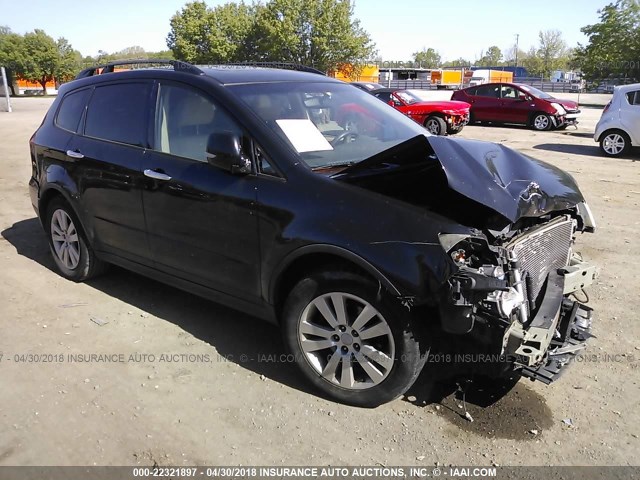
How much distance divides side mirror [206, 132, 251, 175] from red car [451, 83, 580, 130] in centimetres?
1736

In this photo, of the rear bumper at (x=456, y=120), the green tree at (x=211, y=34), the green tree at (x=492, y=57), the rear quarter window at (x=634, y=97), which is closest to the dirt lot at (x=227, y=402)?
the rear quarter window at (x=634, y=97)

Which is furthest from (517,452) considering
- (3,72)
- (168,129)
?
(3,72)

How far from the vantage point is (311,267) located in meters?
3.23

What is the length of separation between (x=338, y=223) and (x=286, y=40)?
170 ft

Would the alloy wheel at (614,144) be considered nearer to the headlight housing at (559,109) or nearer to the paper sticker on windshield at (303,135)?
the headlight housing at (559,109)

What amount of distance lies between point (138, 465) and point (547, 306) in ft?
7.70

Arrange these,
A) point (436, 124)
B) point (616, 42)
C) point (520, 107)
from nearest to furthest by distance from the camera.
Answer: point (436, 124) < point (520, 107) < point (616, 42)

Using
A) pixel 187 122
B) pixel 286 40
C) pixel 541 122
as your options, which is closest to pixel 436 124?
pixel 541 122

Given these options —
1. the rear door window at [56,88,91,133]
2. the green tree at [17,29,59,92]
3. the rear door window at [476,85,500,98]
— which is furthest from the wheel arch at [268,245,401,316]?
the green tree at [17,29,59,92]

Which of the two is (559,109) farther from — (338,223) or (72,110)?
(338,223)

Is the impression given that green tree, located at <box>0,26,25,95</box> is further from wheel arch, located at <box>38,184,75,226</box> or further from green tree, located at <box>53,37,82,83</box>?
wheel arch, located at <box>38,184,75,226</box>

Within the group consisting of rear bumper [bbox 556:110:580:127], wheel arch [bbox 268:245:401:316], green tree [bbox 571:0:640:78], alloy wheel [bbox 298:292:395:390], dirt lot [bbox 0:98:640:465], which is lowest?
dirt lot [bbox 0:98:640:465]

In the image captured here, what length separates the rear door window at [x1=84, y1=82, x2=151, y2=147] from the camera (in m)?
4.11

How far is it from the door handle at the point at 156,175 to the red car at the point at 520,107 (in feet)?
56.7
